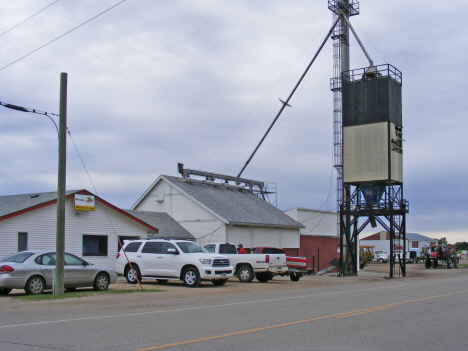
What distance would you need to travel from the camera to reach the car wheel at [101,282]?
61.6ft

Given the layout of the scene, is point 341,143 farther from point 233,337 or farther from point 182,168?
point 233,337

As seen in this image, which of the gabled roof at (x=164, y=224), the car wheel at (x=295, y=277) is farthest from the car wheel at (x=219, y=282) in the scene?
the gabled roof at (x=164, y=224)

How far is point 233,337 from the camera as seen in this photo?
890 cm

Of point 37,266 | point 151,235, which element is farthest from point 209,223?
point 37,266

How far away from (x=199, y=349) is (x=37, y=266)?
37.6 ft

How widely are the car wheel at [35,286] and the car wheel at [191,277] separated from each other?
5.89 m

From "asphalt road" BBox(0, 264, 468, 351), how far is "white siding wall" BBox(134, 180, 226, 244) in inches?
806

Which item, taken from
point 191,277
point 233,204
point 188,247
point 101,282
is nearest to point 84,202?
point 188,247

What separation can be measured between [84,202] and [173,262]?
8.34 metres

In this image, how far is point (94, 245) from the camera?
1137 inches

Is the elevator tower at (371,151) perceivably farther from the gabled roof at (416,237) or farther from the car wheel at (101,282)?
the gabled roof at (416,237)

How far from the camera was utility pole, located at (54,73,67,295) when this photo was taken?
16969 mm

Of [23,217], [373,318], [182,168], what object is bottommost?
[373,318]

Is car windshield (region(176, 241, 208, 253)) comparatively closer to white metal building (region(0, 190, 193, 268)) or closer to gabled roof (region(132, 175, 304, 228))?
white metal building (region(0, 190, 193, 268))
